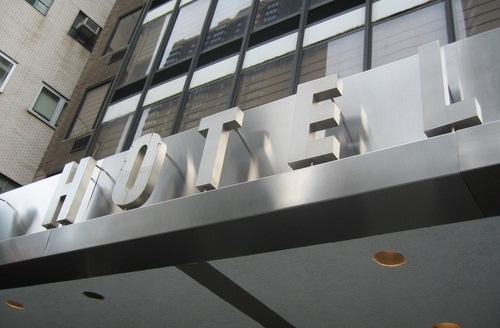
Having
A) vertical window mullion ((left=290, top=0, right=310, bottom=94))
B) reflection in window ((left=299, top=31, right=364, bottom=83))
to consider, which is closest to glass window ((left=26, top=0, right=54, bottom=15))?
vertical window mullion ((left=290, top=0, right=310, bottom=94))

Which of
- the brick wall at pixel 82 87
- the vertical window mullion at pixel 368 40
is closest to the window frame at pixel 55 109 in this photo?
the brick wall at pixel 82 87

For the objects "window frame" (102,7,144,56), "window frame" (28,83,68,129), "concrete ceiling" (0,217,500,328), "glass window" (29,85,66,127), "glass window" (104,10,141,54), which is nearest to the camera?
"concrete ceiling" (0,217,500,328)

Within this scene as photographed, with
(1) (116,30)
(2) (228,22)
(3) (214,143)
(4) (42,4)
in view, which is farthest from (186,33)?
(4) (42,4)

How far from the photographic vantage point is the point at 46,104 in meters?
16.5

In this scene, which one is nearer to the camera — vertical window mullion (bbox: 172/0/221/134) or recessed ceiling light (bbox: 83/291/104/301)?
recessed ceiling light (bbox: 83/291/104/301)

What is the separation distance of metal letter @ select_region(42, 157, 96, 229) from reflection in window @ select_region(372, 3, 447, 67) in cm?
469

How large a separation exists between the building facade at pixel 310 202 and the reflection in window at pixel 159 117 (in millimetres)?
765

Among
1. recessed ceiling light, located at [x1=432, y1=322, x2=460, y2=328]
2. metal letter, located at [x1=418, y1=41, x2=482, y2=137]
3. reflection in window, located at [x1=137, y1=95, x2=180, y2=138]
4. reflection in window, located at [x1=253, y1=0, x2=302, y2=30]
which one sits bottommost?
recessed ceiling light, located at [x1=432, y1=322, x2=460, y2=328]

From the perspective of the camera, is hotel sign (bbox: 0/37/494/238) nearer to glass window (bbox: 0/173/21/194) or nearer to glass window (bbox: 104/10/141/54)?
glass window (bbox: 0/173/21/194)

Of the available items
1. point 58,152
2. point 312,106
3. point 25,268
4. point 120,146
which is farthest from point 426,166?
point 58,152

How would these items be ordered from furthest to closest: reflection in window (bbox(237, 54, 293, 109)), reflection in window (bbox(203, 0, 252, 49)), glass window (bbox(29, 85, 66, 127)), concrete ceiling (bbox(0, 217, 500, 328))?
glass window (bbox(29, 85, 66, 127)) → reflection in window (bbox(203, 0, 252, 49)) → reflection in window (bbox(237, 54, 293, 109)) → concrete ceiling (bbox(0, 217, 500, 328))

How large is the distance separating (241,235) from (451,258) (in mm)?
2089

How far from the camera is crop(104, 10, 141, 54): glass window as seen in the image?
1683cm

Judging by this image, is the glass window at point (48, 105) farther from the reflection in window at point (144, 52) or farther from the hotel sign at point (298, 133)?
the hotel sign at point (298, 133)
